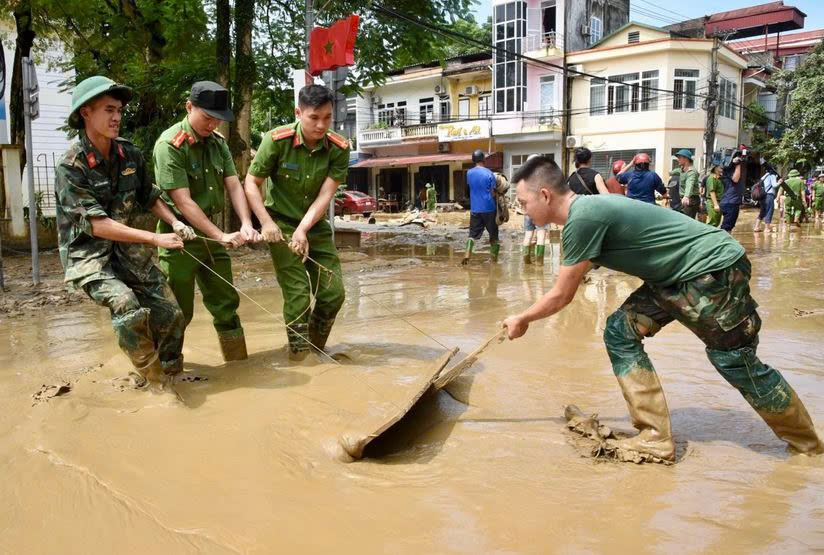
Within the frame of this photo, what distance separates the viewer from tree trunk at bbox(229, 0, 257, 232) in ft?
39.9

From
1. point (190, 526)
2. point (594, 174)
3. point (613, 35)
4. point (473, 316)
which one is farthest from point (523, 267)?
point (613, 35)

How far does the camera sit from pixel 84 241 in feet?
12.4

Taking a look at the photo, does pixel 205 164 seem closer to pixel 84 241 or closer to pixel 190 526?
pixel 84 241

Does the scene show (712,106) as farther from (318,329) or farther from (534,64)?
(318,329)

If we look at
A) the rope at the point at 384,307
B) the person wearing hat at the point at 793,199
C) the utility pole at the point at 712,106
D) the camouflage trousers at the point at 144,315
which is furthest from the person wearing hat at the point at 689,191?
the utility pole at the point at 712,106

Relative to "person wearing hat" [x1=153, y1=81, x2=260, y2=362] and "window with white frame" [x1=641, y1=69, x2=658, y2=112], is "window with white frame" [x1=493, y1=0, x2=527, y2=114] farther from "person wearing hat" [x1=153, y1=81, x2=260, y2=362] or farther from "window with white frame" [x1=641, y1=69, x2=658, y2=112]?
"person wearing hat" [x1=153, y1=81, x2=260, y2=362]

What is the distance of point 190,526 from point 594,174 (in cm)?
690

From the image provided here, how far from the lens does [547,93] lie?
104 feet

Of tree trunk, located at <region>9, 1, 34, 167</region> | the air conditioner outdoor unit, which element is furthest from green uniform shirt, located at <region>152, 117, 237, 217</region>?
the air conditioner outdoor unit

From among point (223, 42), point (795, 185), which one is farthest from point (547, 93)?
point (223, 42)

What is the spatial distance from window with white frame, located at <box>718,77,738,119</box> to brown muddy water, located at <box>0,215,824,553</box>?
90.9ft

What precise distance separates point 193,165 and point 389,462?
7.62ft

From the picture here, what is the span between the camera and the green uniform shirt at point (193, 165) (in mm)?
4098

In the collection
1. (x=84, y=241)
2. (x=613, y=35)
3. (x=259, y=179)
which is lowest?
(x=84, y=241)
